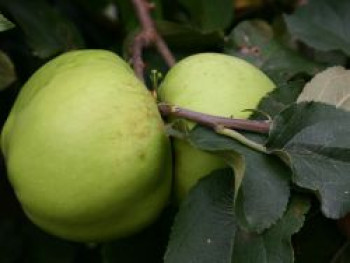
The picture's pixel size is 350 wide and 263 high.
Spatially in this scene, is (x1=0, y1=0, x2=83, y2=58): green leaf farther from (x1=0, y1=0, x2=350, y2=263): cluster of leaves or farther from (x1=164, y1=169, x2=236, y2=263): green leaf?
(x1=164, y1=169, x2=236, y2=263): green leaf

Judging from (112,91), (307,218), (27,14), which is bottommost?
(307,218)

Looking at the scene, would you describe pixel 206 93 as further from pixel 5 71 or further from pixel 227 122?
pixel 5 71

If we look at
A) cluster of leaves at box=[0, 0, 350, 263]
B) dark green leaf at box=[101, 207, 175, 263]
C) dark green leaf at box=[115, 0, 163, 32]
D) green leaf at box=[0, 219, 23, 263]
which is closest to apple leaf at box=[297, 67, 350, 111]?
cluster of leaves at box=[0, 0, 350, 263]

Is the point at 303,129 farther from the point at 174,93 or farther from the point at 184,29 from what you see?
the point at 184,29

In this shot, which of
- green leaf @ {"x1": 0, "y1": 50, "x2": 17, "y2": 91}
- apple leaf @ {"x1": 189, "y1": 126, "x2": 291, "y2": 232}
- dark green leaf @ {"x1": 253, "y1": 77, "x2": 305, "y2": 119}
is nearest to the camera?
apple leaf @ {"x1": 189, "y1": 126, "x2": 291, "y2": 232}

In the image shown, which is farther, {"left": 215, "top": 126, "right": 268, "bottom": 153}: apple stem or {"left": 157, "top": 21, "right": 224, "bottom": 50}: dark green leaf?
{"left": 157, "top": 21, "right": 224, "bottom": 50}: dark green leaf

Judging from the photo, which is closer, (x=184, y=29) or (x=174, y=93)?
(x=174, y=93)

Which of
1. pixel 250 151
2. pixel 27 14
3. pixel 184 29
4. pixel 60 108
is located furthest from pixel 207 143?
pixel 27 14
